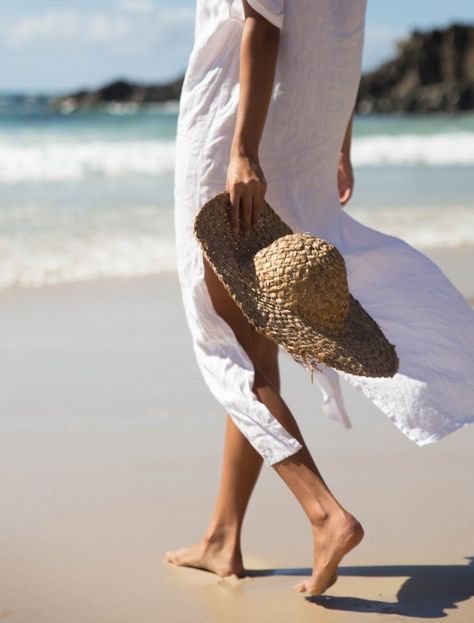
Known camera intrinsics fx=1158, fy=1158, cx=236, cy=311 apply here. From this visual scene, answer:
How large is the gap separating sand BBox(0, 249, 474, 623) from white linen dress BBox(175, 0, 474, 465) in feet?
1.31

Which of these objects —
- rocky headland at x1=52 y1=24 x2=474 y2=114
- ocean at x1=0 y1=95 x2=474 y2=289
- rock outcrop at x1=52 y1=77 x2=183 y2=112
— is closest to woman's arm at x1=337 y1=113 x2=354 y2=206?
ocean at x1=0 y1=95 x2=474 y2=289

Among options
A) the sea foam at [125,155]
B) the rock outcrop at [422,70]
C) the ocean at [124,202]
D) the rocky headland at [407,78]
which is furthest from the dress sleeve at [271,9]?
the rocky headland at [407,78]

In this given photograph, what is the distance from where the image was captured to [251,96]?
2.18m

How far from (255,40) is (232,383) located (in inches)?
26.3

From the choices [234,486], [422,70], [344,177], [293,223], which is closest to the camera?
[293,223]

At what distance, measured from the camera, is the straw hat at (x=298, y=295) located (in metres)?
2.14

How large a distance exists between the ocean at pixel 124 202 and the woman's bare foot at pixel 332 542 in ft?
13.1

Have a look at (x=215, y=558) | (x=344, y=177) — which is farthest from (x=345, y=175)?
(x=215, y=558)

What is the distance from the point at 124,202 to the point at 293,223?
8147 millimetres

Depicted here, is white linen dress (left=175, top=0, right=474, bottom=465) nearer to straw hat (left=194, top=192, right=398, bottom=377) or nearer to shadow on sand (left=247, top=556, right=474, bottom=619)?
straw hat (left=194, top=192, right=398, bottom=377)

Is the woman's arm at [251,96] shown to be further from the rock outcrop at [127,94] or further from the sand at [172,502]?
the rock outcrop at [127,94]

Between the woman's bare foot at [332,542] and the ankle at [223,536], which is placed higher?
the woman's bare foot at [332,542]

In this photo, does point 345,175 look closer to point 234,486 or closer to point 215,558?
point 234,486

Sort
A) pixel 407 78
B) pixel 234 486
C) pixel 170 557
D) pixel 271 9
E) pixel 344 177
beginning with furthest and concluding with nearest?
pixel 407 78 → pixel 344 177 → pixel 170 557 → pixel 234 486 → pixel 271 9
